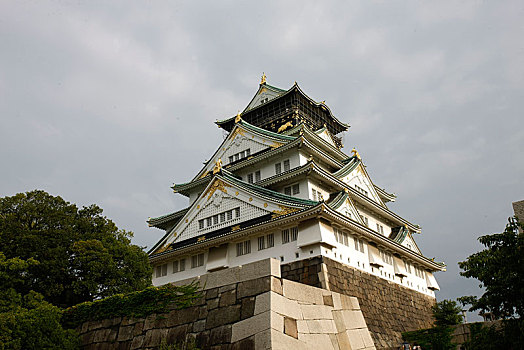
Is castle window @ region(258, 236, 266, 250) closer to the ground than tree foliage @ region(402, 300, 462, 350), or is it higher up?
higher up

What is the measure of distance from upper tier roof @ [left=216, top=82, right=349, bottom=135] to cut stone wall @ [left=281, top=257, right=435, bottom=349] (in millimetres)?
15104

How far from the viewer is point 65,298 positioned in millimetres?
18641

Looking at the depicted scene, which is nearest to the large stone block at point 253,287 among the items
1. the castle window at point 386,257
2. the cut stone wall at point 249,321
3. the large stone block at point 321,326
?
the cut stone wall at point 249,321

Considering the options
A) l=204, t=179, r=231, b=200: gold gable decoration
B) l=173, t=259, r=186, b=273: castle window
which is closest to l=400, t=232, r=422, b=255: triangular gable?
l=204, t=179, r=231, b=200: gold gable decoration

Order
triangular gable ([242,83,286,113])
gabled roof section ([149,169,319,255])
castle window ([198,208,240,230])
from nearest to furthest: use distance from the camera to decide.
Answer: gabled roof section ([149,169,319,255]) → castle window ([198,208,240,230]) → triangular gable ([242,83,286,113])

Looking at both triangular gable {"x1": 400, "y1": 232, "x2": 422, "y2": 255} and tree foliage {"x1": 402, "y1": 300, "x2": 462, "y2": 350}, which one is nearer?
tree foliage {"x1": 402, "y1": 300, "x2": 462, "y2": 350}

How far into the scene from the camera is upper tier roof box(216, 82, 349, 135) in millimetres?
36312

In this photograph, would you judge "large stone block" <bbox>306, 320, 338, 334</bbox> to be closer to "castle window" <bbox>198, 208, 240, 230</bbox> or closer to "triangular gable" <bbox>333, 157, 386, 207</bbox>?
"castle window" <bbox>198, 208, 240, 230</bbox>

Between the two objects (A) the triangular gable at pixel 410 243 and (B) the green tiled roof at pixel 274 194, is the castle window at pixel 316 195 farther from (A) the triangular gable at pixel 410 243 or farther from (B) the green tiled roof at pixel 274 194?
(A) the triangular gable at pixel 410 243

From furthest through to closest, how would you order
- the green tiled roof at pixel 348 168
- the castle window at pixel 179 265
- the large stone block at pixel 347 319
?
the green tiled roof at pixel 348 168 < the castle window at pixel 179 265 < the large stone block at pixel 347 319

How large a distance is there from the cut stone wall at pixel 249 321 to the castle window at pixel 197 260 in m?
12.5

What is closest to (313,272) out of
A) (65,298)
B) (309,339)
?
(309,339)

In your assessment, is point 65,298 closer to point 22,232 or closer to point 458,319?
point 22,232

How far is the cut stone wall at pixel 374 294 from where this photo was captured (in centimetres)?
2152
